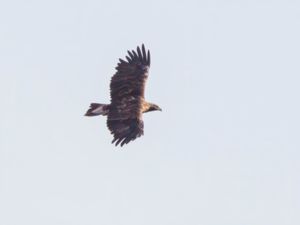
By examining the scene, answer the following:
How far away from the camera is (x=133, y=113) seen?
28000mm

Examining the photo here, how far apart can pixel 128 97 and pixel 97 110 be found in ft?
4.46

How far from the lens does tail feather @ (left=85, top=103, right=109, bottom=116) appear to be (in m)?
27.7

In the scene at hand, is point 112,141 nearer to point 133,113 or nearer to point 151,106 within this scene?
point 133,113

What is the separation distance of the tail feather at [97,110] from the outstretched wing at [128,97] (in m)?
0.20

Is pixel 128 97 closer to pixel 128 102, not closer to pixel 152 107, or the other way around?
pixel 128 102

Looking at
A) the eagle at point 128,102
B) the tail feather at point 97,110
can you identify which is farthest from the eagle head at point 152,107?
the tail feather at point 97,110

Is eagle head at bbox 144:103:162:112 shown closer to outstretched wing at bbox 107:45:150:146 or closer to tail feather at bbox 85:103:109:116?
outstretched wing at bbox 107:45:150:146

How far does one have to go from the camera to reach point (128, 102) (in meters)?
28.4

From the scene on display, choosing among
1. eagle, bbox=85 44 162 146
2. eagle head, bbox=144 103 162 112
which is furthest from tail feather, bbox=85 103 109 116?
eagle head, bbox=144 103 162 112

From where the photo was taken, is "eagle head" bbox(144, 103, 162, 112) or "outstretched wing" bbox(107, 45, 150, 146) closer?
"outstretched wing" bbox(107, 45, 150, 146)

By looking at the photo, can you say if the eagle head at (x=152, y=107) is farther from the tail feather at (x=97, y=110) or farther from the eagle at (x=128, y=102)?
the tail feather at (x=97, y=110)

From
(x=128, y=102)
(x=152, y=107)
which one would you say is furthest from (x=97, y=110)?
(x=152, y=107)

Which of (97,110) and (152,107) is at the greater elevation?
(152,107)

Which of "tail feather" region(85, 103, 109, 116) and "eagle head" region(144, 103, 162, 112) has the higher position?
"eagle head" region(144, 103, 162, 112)
